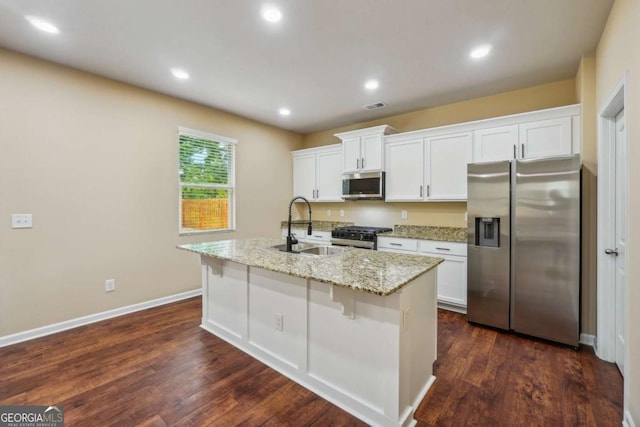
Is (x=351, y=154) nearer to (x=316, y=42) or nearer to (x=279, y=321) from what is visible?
(x=316, y=42)

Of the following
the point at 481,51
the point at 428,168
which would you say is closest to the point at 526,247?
the point at 428,168

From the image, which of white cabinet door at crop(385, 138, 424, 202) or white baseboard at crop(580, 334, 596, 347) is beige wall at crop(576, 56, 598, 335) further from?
white cabinet door at crop(385, 138, 424, 202)

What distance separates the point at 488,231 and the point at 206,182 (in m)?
3.60

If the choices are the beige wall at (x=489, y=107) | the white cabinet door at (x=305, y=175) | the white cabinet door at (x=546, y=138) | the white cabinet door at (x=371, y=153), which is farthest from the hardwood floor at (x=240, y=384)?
the white cabinet door at (x=305, y=175)

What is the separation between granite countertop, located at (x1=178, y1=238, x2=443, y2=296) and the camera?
152cm

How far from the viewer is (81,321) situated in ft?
9.87

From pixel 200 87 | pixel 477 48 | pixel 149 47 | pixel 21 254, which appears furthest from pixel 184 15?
pixel 21 254

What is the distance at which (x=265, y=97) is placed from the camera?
3697 millimetres

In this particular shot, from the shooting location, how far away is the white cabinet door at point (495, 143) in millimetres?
3207

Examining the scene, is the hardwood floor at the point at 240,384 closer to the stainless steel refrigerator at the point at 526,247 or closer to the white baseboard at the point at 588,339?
the white baseboard at the point at 588,339

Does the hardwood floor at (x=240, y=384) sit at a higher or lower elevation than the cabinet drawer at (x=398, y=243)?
lower

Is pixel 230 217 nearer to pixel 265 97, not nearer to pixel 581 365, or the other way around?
pixel 265 97

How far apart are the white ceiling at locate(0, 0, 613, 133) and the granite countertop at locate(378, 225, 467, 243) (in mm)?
1737

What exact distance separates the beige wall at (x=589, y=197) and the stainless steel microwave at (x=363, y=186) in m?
2.15
